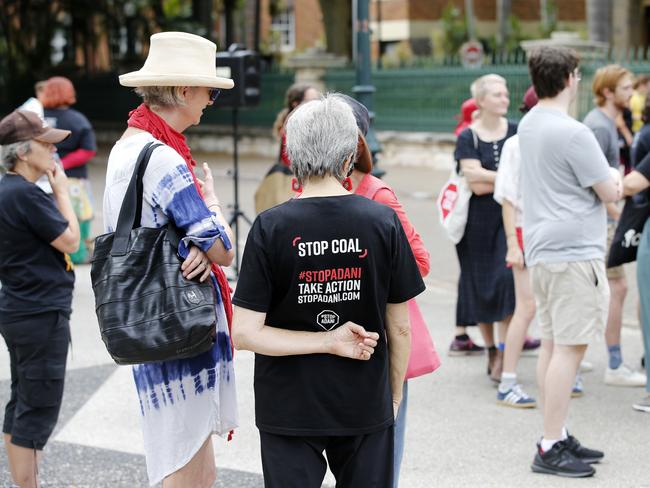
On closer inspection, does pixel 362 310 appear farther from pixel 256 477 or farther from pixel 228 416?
pixel 256 477

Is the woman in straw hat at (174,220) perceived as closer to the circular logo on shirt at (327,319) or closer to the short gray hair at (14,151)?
the circular logo on shirt at (327,319)

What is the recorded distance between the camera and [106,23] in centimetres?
2831

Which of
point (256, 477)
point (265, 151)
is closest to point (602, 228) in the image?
point (256, 477)

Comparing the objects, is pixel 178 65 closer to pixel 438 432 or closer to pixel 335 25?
pixel 438 432

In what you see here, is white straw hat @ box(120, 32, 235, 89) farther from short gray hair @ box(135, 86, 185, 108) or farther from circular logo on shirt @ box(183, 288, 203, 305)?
circular logo on shirt @ box(183, 288, 203, 305)

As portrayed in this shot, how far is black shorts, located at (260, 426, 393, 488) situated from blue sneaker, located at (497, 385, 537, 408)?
291 centimetres

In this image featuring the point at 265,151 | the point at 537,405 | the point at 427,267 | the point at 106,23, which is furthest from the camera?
the point at 106,23

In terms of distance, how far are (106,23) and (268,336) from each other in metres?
26.6

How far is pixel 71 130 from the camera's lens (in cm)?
1011

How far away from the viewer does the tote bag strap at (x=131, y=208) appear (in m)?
3.27

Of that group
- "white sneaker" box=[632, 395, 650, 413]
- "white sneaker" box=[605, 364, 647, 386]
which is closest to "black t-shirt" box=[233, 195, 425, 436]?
"white sneaker" box=[632, 395, 650, 413]

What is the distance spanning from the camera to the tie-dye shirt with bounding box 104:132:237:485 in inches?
Answer: 131

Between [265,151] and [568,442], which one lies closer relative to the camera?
[568,442]

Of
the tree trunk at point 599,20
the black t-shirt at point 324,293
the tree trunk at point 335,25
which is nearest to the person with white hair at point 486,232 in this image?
the black t-shirt at point 324,293
